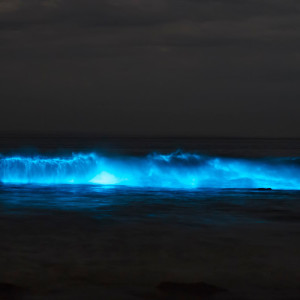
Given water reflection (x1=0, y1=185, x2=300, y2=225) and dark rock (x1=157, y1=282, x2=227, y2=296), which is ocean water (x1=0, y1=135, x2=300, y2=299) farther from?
dark rock (x1=157, y1=282, x2=227, y2=296)

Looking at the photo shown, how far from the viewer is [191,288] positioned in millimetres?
7727

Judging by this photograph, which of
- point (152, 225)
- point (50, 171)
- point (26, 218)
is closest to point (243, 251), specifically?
point (152, 225)

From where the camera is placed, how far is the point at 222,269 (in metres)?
8.95

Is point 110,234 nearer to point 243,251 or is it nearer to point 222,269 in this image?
point 243,251

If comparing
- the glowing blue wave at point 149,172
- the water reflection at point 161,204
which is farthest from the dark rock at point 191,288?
the glowing blue wave at point 149,172

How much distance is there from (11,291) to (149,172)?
30543 mm

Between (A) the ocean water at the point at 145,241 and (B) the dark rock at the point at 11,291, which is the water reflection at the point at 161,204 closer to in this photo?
(A) the ocean water at the point at 145,241

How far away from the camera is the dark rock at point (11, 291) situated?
7.11 metres

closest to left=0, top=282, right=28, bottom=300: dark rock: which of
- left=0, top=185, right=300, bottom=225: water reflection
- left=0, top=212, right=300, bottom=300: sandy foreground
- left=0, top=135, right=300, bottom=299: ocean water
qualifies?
left=0, top=212, right=300, bottom=300: sandy foreground

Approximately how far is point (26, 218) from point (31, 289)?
24.4ft

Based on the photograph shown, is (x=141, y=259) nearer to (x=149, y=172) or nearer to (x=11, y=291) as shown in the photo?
(x=11, y=291)

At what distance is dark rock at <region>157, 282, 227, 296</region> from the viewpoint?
7510 mm

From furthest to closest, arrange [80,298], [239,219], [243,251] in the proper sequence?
1. [239,219]
2. [243,251]
3. [80,298]

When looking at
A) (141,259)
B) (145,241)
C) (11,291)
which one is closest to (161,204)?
(145,241)
